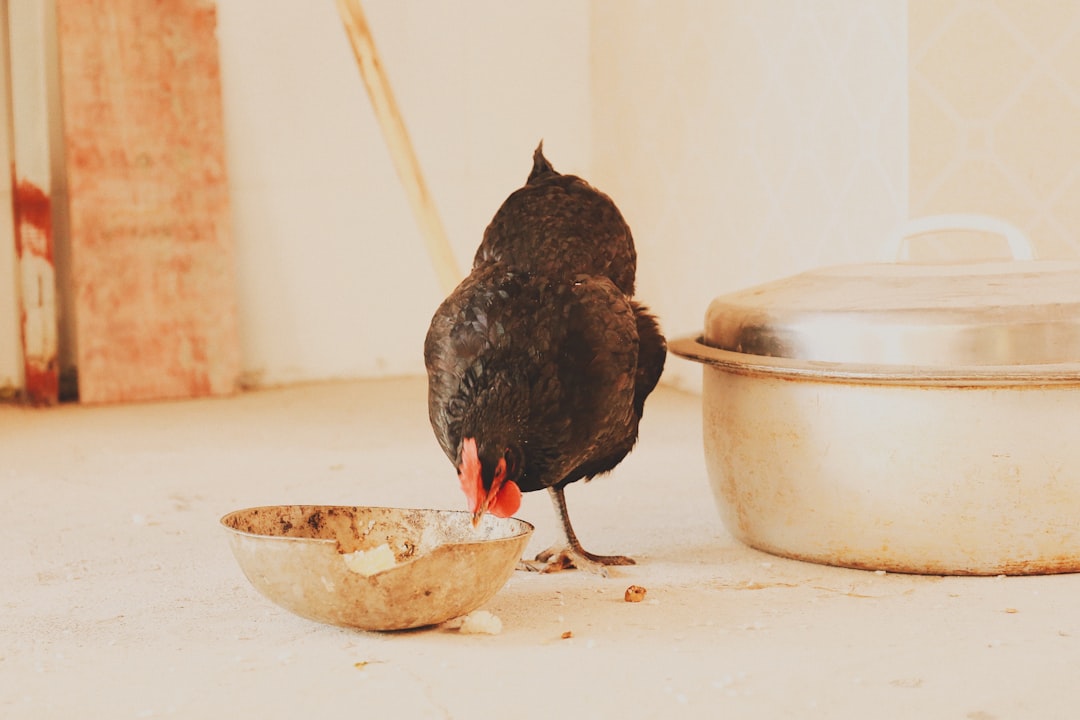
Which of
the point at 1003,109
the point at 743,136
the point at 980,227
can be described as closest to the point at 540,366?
the point at 980,227

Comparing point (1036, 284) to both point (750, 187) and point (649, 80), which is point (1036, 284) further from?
point (649, 80)

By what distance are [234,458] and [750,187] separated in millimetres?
1370

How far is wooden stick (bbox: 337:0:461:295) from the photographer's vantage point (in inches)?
107

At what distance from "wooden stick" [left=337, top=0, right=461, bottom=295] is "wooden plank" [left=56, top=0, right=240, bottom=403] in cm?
62

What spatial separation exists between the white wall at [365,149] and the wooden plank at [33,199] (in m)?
0.47

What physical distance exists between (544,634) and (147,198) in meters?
2.12

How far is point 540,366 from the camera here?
59.1 inches

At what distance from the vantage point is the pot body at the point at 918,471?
151 cm

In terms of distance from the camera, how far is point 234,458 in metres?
2.54

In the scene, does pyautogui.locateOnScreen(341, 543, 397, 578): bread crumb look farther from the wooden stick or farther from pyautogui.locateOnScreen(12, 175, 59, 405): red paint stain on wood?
pyautogui.locateOnScreen(12, 175, 59, 405): red paint stain on wood

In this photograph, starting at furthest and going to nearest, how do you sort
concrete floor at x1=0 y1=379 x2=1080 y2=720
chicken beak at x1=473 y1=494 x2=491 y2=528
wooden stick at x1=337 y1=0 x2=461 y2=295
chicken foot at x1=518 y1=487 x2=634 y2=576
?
wooden stick at x1=337 y1=0 x2=461 y2=295 < chicken foot at x1=518 y1=487 x2=634 y2=576 < chicken beak at x1=473 y1=494 x2=491 y2=528 < concrete floor at x1=0 y1=379 x2=1080 y2=720

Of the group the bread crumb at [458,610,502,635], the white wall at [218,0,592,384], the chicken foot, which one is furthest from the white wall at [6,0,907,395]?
the bread crumb at [458,610,502,635]

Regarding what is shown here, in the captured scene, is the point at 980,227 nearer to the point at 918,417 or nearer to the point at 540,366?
the point at 918,417

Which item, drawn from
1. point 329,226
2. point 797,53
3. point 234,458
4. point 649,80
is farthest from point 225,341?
point 797,53
